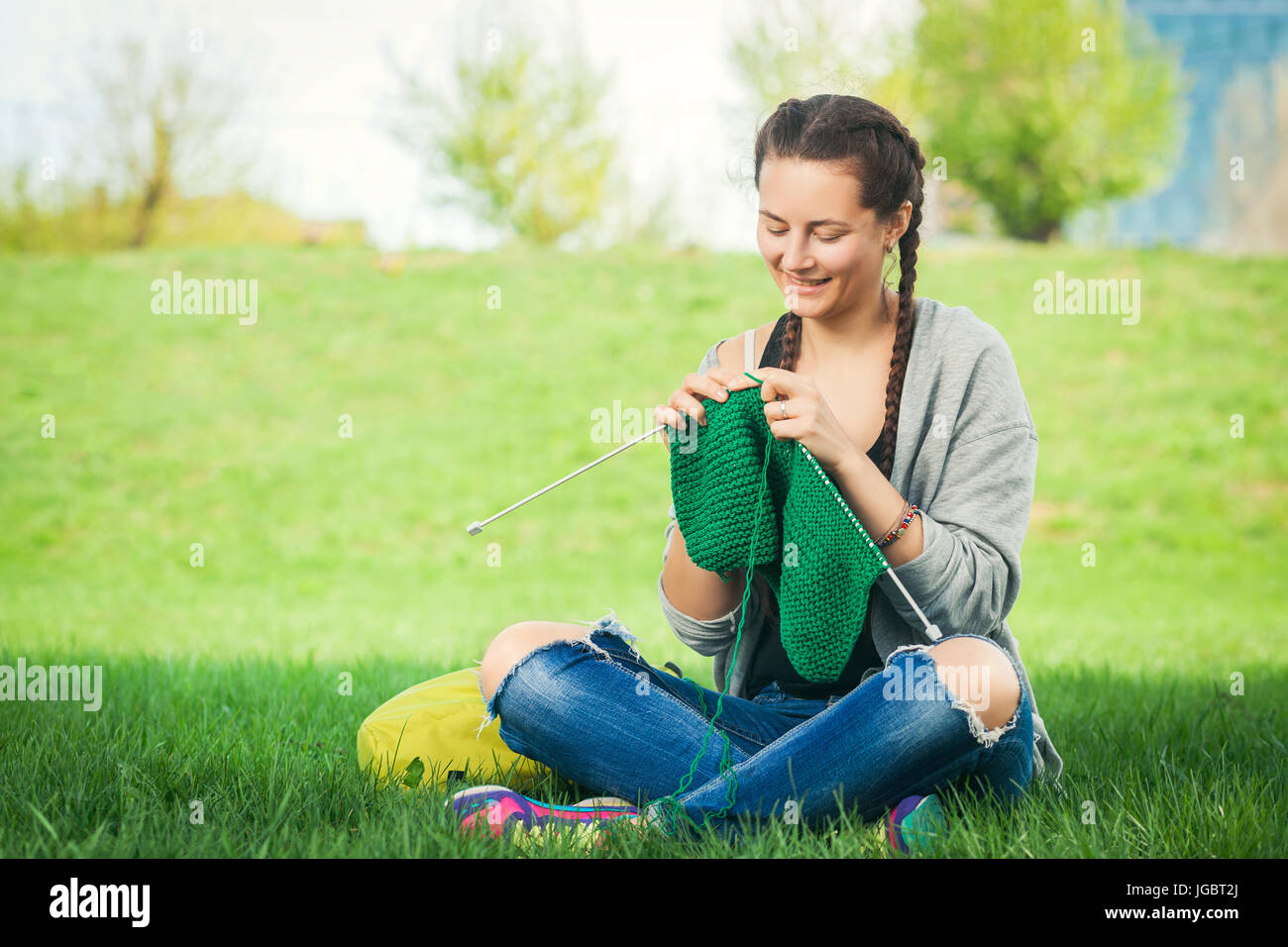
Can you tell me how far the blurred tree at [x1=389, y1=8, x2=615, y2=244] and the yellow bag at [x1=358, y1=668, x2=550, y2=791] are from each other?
10.8 meters

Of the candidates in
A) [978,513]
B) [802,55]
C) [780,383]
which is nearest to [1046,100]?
[802,55]

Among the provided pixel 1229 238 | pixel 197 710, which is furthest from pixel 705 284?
pixel 1229 238

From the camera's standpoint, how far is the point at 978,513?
2.23 meters

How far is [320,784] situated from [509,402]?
7.57 metres

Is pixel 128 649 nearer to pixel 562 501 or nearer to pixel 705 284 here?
pixel 562 501

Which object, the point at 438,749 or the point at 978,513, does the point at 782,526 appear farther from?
the point at 438,749

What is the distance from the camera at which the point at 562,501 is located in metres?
8.88

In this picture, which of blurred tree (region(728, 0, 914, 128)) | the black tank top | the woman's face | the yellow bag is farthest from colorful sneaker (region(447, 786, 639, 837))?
blurred tree (region(728, 0, 914, 128))

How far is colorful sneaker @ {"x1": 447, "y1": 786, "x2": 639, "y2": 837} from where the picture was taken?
2027 mm

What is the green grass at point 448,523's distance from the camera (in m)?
2.22

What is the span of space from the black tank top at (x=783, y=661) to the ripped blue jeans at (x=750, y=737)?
3 centimetres

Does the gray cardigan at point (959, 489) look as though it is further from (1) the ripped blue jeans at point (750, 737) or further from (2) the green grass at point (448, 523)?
(2) the green grass at point (448, 523)

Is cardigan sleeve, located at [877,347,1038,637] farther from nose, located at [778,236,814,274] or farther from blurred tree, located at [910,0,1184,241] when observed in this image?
blurred tree, located at [910,0,1184,241]

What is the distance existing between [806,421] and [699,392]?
28 centimetres
